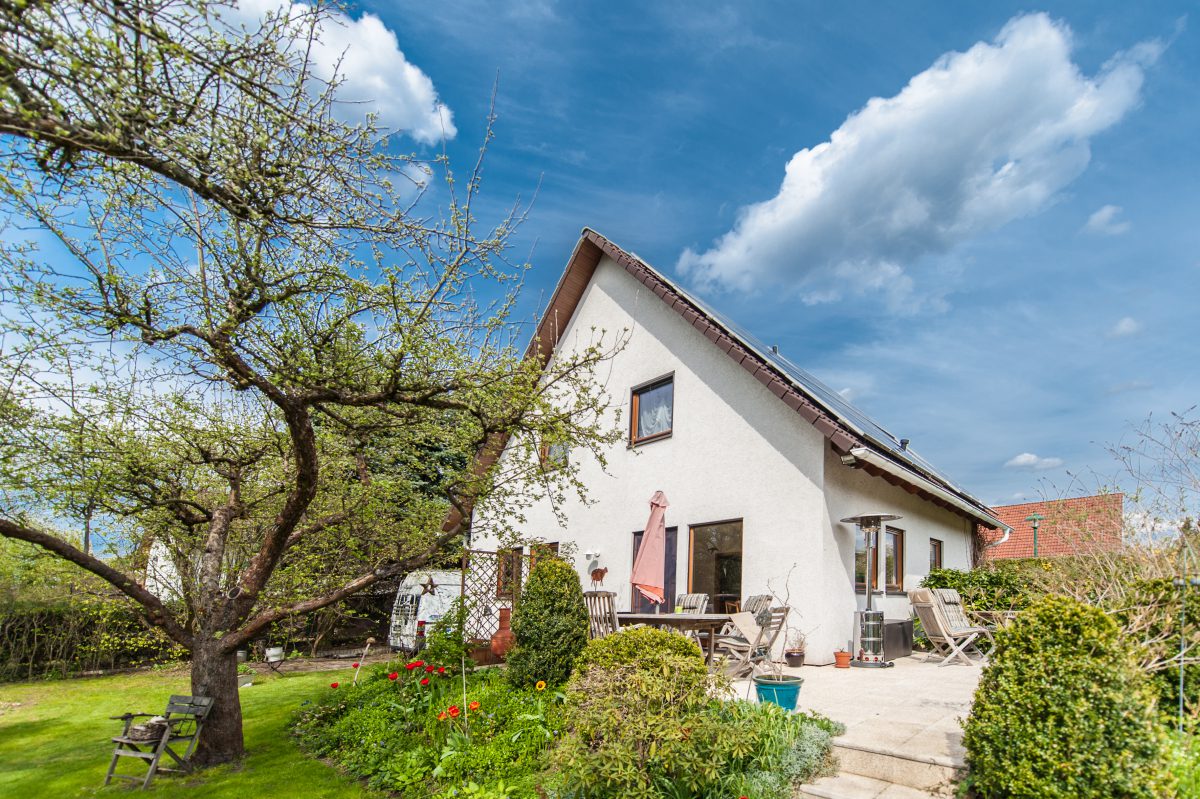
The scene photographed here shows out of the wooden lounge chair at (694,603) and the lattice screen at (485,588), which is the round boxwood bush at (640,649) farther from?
the lattice screen at (485,588)

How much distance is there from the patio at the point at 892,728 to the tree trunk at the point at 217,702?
5.85 m

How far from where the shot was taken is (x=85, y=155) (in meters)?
3.52

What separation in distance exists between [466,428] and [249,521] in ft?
11.7

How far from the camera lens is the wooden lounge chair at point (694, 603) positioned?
33.3 ft

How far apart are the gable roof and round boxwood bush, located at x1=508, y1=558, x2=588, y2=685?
2.63m

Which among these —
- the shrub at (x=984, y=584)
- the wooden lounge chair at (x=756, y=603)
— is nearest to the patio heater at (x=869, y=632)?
the wooden lounge chair at (x=756, y=603)

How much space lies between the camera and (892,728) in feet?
17.8

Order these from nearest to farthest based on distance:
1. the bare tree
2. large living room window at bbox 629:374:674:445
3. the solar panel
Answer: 1. the bare tree
2. the solar panel
3. large living room window at bbox 629:374:674:445

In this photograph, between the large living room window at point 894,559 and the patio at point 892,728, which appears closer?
the patio at point 892,728

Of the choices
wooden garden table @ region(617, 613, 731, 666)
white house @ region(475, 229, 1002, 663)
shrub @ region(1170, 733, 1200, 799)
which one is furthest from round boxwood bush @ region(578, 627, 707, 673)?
white house @ region(475, 229, 1002, 663)

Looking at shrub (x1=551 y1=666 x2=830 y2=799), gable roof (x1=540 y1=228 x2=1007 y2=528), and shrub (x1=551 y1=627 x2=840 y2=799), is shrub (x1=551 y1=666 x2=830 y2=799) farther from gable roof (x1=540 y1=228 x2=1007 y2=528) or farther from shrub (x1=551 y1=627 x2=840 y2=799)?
gable roof (x1=540 y1=228 x2=1007 y2=528)

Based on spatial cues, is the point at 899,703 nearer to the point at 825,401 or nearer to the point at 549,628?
the point at 549,628

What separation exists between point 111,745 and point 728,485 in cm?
933

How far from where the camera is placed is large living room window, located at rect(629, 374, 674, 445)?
41.6 ft
